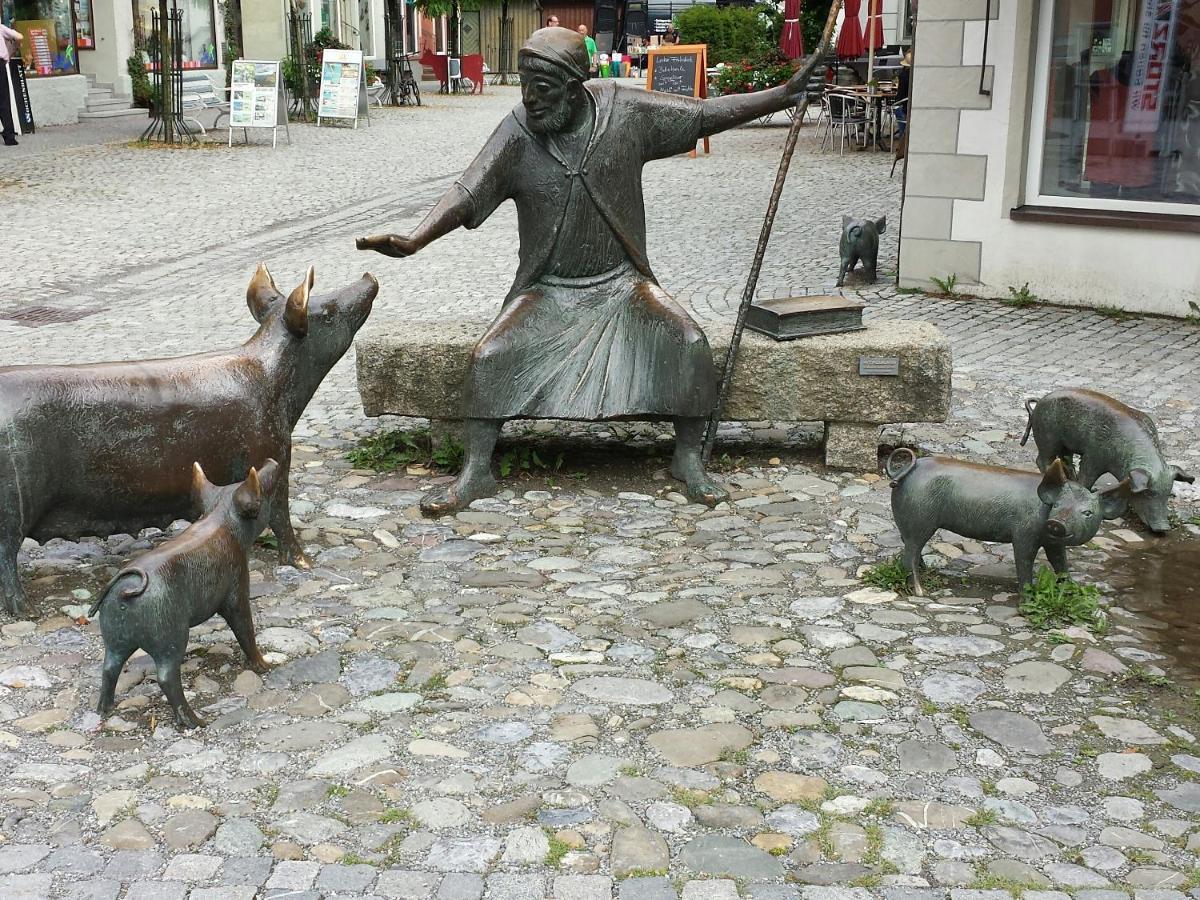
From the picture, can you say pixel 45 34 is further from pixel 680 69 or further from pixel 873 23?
pixel 873 23

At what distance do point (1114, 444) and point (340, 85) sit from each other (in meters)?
20.9

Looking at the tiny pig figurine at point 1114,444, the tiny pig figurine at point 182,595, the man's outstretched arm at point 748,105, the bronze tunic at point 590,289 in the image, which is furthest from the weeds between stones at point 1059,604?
the tiny pig figurine at point 182,595

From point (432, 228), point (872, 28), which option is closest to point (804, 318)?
point (432, 228)

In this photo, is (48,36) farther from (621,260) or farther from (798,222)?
(621,260)

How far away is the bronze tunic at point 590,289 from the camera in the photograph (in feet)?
18.4

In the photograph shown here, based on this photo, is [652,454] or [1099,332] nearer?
[652,454]

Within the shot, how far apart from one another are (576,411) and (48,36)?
838 inches

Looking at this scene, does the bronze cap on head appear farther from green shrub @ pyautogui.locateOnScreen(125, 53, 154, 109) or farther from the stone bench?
green shrub @ pyautogui.locateOnScreen(125, 53, 154, 109)

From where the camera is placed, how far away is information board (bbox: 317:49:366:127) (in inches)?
949

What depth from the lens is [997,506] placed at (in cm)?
454

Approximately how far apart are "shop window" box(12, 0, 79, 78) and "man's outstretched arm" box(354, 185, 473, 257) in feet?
65.5

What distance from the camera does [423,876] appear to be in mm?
3121

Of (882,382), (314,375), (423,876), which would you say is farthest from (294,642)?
(882,382)

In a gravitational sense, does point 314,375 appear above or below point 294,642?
above
